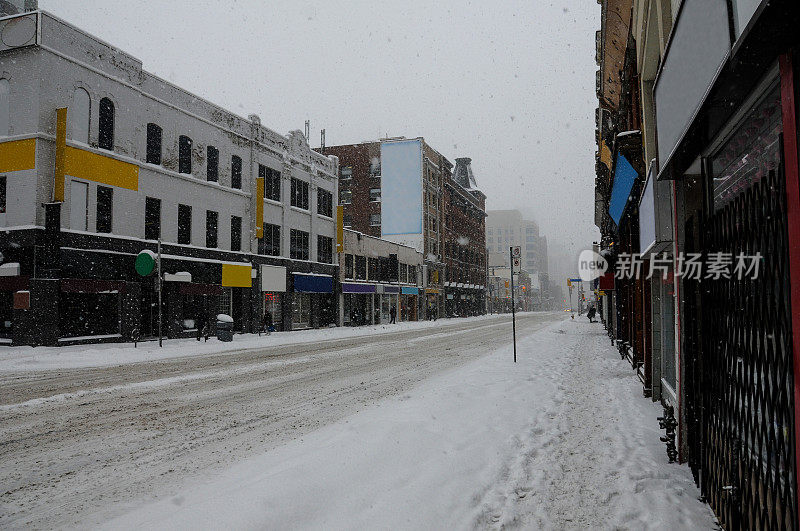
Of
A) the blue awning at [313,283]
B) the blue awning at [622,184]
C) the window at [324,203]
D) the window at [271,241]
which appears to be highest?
the window at [324,203]

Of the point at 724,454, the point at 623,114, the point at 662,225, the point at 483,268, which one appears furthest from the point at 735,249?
the point at 483,268

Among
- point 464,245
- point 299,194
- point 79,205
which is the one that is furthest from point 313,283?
point 464,245

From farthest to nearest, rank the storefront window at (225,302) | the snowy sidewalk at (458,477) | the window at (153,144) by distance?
the storefront window at (225,302) → the window at (153,144) → the snowy sidewalk at (458,477)

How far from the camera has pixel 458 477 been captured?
4.80 m

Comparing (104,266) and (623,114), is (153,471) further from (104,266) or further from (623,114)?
(104,266)

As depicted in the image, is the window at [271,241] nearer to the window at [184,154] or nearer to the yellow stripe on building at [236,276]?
the yellow stripe on building at [236,276]

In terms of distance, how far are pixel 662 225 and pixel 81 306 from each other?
22234 mm

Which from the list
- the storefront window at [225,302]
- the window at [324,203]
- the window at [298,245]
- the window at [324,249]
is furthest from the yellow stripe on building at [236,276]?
the window at [324,203]

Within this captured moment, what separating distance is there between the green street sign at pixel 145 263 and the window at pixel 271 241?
10718 mm

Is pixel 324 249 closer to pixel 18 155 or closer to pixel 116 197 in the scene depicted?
pixel 116 197

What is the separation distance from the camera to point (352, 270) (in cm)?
4334

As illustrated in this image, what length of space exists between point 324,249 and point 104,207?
18674 millimetres

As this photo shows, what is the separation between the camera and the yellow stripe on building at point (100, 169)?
20.8 m

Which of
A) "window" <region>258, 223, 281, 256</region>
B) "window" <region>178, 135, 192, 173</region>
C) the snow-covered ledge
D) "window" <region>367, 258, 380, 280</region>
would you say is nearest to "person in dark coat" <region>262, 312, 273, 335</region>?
"window" <region>258, 223, 281, 256</region>
